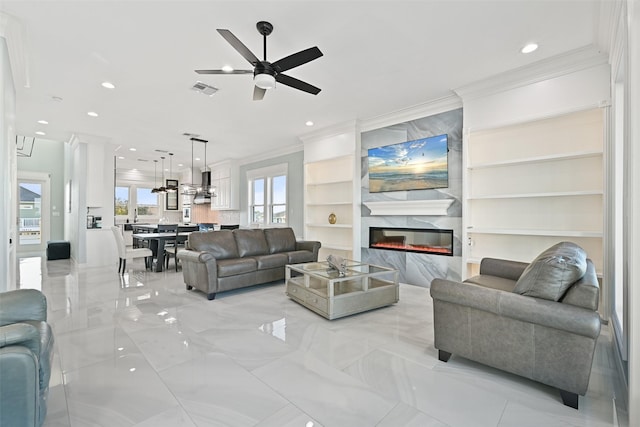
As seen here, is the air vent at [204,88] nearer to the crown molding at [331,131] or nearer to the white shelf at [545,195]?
the crown molding at [331,131]

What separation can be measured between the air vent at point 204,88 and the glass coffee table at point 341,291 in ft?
8.82

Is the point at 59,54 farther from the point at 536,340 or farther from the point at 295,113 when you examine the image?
the point at 536,340

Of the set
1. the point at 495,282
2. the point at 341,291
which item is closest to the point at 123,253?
the point at 341,291

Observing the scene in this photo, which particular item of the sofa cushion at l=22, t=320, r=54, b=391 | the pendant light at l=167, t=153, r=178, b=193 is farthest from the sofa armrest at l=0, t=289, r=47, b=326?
the pendant light at l=167, t=153, r=178, b=193

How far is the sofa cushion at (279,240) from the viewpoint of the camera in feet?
17.9

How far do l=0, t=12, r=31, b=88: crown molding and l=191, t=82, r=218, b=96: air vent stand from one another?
5.32ft

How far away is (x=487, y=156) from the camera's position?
422 centimetres

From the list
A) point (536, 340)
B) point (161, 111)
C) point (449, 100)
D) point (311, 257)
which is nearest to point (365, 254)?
point (311, 257)

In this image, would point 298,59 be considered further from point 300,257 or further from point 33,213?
point 33,213

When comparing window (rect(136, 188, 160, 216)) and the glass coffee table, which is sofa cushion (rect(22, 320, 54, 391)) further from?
window (rect(136, 188, 160, 216))

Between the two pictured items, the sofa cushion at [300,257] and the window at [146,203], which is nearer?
the sofa cushion at [300,257]

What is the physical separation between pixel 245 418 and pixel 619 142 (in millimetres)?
3972

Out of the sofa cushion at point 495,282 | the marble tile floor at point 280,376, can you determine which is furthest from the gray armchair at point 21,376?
the sofa cushion at point 495,282

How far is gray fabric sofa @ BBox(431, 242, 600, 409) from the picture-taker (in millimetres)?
1805
